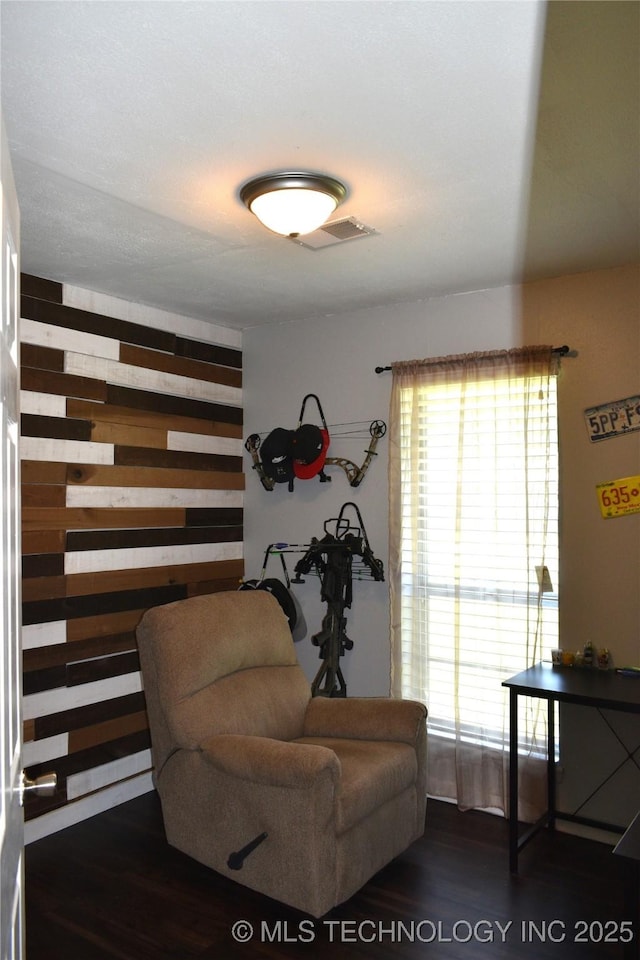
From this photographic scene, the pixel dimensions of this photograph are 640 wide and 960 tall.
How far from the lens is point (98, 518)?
146 inches

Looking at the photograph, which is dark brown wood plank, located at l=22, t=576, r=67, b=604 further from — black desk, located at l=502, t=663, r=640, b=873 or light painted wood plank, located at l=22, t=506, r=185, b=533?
black desk, located at l=502, t=663, r=640, b=873

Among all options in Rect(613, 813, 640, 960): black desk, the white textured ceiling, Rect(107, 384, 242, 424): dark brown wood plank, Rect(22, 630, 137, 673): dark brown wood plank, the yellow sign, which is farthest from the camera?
Rect(107, 384, 242, 424): dark brown wood plank

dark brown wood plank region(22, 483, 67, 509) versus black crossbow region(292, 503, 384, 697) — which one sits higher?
dark brown wood plank region(22, 483, 67, 509)

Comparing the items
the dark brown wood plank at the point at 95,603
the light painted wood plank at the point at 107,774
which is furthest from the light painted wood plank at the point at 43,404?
the light painted wood plank at the point at 107,774

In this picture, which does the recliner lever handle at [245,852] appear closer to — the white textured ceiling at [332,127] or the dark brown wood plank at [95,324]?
the white textured ceiling at [332,127]

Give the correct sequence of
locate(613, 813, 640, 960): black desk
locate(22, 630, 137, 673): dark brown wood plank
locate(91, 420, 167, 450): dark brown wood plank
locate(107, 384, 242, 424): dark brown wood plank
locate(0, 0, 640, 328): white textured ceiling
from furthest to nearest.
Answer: locate(107, 384, 242, 424): dark brown wood plank → locate(91, 420, 167, 450): dark brown wood plank → locate(22, 630, 137, 673): dark brown wood plank → locate(613, 813, 640, 960): black desk → locate(0, 0, 640, 328): white textured ceiling

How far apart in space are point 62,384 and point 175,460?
0.81 m

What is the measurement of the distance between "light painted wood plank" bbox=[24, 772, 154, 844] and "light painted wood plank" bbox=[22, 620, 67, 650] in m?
0.77

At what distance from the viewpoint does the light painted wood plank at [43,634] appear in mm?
3354

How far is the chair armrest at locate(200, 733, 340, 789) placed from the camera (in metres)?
2.61

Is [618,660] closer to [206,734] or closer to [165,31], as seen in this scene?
[206,734]

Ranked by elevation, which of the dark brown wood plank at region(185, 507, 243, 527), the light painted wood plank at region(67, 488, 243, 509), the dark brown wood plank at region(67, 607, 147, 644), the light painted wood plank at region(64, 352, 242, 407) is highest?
the light painted wood plank at region(64, 352, 242, 407)

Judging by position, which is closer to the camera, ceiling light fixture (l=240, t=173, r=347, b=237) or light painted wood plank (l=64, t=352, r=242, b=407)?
ceiling light fixture (l=240, t=173, r=347, b=237)

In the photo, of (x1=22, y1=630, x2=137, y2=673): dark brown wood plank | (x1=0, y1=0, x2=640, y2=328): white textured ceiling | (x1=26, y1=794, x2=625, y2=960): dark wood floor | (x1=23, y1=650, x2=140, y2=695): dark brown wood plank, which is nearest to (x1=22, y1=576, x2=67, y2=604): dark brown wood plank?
(x1=22, y1=630, x2=137, y2=673): dark brown wood plank
